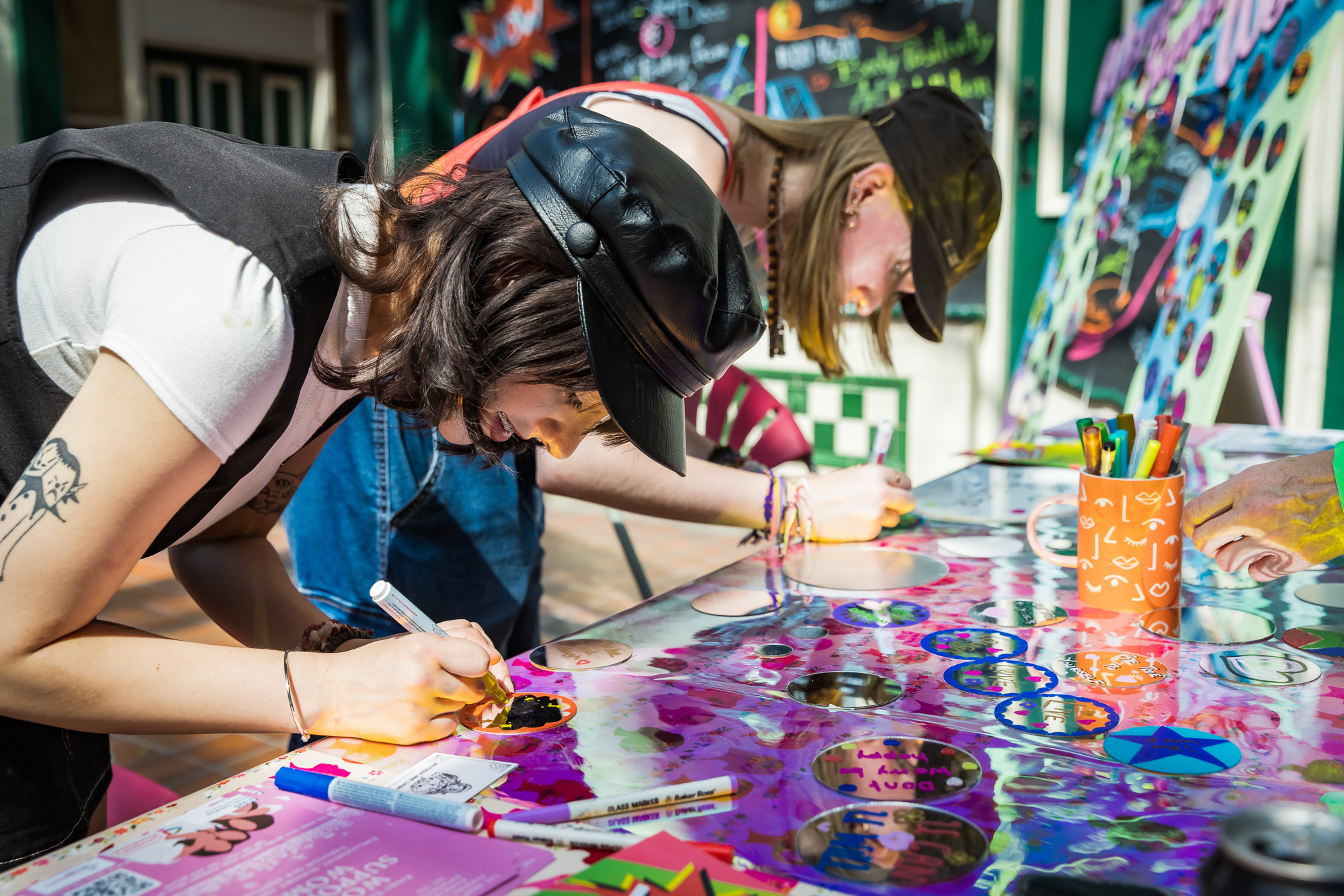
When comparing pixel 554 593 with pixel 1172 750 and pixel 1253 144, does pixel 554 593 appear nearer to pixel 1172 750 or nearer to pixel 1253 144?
pixel 1253 144

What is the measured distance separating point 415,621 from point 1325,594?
943mm

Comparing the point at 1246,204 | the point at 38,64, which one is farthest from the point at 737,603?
the point at 38,64

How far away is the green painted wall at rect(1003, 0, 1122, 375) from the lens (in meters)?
3.33

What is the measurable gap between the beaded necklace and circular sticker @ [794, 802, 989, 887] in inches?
37.1

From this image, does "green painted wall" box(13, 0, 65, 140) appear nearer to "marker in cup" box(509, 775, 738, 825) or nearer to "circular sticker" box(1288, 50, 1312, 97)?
"circular sticker" box(1288, 50, 1312, 97)

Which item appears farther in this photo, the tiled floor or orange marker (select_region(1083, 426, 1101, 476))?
the tiled floor

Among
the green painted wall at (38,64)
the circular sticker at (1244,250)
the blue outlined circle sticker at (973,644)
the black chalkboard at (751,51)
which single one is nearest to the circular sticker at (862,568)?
the blue outlined circle sticker at (973,644)

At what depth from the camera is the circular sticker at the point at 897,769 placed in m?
0.66

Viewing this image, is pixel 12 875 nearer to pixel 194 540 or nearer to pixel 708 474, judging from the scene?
pixel 194 540

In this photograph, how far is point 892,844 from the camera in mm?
601

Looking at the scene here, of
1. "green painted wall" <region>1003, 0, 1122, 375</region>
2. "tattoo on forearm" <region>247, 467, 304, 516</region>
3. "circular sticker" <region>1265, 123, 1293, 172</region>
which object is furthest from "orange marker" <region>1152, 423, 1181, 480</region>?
"green painted wall" <region>1003, 0, 1122, 375</region>

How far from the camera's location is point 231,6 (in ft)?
18.4

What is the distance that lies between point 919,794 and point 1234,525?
558 mm

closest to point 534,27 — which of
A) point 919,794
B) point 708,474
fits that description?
point 708,474
